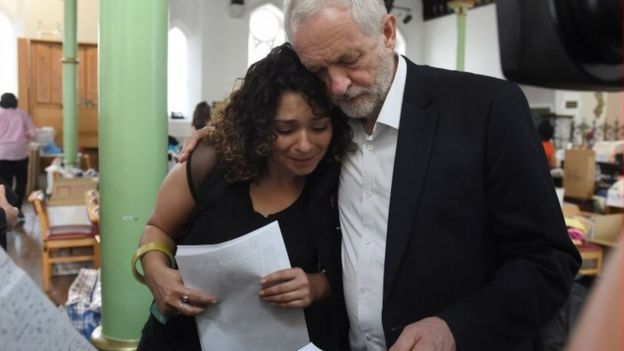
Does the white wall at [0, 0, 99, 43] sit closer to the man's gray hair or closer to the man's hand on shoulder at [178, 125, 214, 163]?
the man's hand on shoulder at [178, 125, 214, 163]

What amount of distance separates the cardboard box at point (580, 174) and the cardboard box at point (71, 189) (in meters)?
4.95

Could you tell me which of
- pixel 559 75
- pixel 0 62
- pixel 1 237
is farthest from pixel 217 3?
pixel 559 75

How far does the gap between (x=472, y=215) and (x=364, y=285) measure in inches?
12.2

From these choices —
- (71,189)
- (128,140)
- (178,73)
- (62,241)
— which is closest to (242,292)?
(128,140)

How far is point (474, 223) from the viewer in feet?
4.41

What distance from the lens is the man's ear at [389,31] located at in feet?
4.81

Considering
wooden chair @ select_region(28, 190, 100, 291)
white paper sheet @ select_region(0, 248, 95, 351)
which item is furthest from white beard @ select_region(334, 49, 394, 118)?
wooden chair @ select_region(28, 190, 100, 291)

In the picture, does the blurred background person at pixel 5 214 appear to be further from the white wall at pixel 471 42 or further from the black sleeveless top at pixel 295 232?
the white wall at pixel 471 42

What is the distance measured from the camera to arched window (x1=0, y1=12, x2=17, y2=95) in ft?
40.5

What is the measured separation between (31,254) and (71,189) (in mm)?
1454

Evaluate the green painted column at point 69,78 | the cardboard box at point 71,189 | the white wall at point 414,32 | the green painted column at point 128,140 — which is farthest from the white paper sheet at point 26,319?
the white wall at point 414,32

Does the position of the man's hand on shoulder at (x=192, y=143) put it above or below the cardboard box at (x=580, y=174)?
above

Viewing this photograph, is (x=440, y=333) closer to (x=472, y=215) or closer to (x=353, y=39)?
(x=472, y=215)

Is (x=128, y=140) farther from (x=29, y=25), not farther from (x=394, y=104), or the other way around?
(x=29, y=25)
